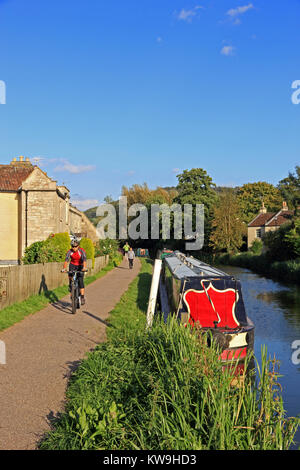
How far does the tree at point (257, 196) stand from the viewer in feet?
234

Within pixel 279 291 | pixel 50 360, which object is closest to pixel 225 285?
pixel 50 360

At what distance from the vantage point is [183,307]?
8.90 metres

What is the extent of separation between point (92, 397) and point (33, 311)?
6246 millimetres

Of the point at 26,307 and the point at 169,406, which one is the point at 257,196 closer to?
the point at 26,307

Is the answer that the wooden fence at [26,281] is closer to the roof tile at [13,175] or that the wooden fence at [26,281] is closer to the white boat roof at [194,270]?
the white boat roof at [194,270]

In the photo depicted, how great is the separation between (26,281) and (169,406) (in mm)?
8494

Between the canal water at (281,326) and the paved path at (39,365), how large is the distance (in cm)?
253

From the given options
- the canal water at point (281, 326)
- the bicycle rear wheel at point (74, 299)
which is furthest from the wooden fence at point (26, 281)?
the canal water at point (281, 326)

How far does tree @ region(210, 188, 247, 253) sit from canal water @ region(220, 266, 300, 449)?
2513 centimetres

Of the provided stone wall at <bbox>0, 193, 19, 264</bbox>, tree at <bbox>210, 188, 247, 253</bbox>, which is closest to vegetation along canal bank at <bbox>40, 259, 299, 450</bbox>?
stone wall at <bbox>0, 193, 19, 264</bbox>

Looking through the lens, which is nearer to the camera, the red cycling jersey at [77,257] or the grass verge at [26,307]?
the grass verge at [26,307]

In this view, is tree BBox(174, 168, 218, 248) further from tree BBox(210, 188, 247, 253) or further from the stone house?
the stone house

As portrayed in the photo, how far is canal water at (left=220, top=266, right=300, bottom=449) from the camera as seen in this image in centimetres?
844
